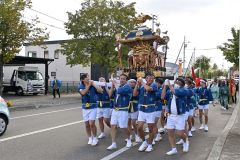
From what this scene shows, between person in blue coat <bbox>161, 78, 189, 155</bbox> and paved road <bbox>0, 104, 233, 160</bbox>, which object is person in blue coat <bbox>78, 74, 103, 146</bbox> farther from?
person in blue coat <bbox>161, 78, 189, 155</bbox>

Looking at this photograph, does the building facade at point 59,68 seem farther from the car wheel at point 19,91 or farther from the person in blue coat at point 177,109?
the person in blue coat at point 177,109

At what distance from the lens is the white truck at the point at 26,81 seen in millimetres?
29239

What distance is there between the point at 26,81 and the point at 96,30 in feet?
24.2

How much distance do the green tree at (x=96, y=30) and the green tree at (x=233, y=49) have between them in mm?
9773

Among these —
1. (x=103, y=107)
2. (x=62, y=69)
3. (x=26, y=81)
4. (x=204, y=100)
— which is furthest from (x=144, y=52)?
(x=62, y=69)

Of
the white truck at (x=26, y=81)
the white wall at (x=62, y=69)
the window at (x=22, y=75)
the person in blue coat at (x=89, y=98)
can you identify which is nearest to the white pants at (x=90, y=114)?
the person in blue coat at (x=89, y=98)

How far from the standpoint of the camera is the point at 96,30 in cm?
2792

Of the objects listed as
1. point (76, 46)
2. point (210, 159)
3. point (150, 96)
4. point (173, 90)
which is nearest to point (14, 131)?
point (150, 96)

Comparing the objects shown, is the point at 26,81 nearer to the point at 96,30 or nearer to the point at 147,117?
the point at 96,30

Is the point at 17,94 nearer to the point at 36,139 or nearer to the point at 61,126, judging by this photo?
the point at 61,126

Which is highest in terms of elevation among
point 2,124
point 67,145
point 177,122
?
point 177,122

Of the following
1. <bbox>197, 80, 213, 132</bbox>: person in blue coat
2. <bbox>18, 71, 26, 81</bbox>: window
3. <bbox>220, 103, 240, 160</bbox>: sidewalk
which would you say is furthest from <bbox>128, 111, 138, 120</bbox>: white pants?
<bbox>18, 71, 26, 81</bbox>: window

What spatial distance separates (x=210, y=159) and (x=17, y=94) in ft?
85.7

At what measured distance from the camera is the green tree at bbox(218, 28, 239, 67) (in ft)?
100
